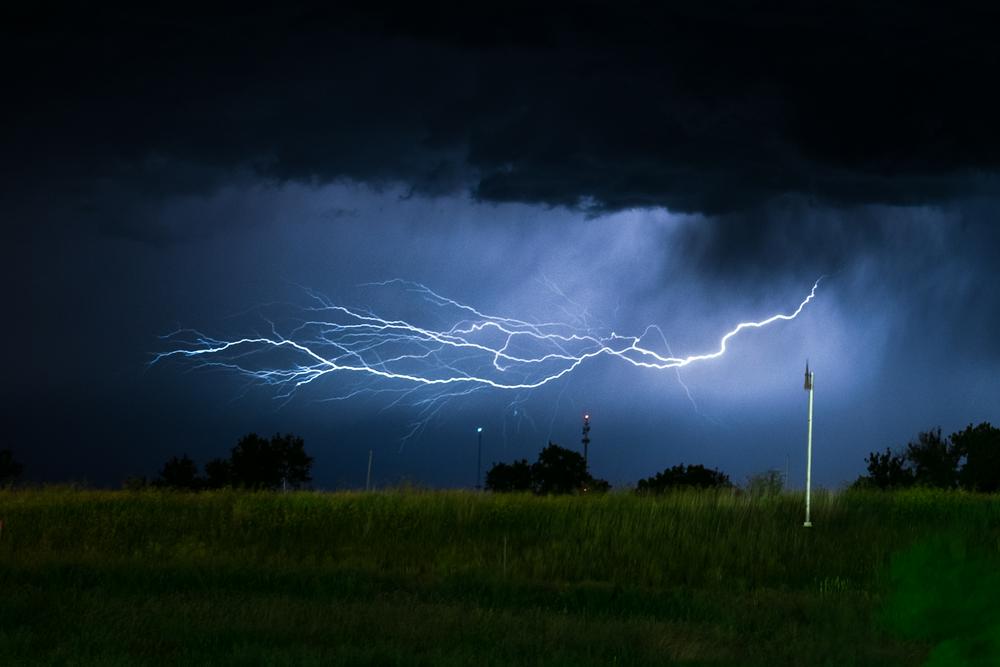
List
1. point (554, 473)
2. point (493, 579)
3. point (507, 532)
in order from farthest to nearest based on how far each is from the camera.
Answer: point (554, 473), point (507, 532), point (493, 579)

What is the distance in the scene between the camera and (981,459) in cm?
3491

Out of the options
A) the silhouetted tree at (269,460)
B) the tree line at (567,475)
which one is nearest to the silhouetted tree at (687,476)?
the tree line at (567,475)

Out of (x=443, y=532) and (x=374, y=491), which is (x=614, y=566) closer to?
(x=443, y=532)

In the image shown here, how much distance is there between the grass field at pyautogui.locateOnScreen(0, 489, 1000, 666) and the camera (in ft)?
27.2

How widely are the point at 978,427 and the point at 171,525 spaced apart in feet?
87.4

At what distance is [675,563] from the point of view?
1627 centimetres

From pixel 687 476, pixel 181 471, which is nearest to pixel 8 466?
pixel 181 471

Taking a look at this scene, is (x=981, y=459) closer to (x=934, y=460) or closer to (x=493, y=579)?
(x=934, y=460)

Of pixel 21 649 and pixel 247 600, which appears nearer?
pixel 21 649

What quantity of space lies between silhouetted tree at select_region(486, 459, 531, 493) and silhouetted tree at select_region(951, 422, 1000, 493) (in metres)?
15.8

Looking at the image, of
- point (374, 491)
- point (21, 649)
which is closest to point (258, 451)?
point (374, 491)

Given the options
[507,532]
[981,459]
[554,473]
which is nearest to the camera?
[507,532]

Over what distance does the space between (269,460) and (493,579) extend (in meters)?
31.5

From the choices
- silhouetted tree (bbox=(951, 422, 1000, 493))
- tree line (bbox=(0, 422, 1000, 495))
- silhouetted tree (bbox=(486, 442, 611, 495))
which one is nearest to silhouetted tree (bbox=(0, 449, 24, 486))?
tree line (bbox=(0, 422, 1000, 495))
